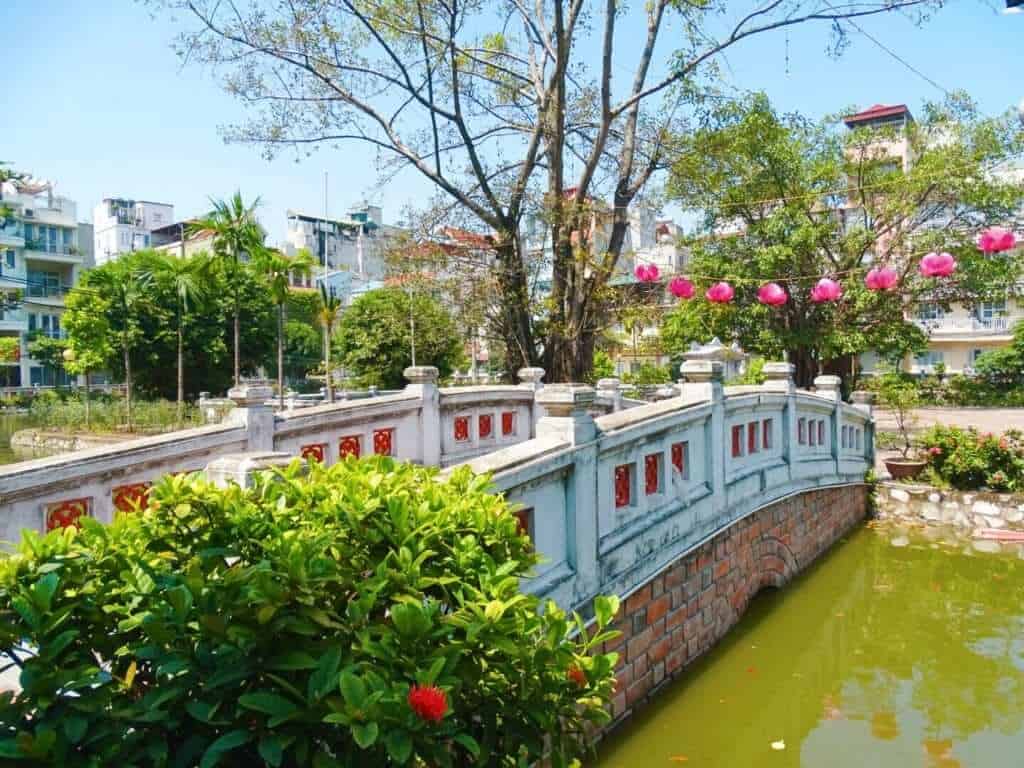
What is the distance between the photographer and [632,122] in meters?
11.2

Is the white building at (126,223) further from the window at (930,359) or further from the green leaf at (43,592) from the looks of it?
the green leaf at (43,592)

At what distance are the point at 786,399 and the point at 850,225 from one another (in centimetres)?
1210

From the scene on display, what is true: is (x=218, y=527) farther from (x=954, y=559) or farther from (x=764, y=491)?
(x=954, y=559)

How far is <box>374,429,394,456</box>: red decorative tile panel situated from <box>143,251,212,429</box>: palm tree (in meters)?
14.9

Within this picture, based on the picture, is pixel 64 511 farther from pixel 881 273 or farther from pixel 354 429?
pixel 881 273

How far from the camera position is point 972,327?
33.1 meters

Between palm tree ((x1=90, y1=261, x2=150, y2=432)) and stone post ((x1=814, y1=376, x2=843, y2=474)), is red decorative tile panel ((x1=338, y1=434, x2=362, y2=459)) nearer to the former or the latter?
stone post ((x1=814, y1=376, x2=843, y2=474))

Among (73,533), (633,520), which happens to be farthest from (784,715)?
(73,533)

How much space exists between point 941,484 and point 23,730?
1185 centimetres

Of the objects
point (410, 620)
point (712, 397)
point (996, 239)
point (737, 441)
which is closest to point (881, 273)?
point (996, 239)

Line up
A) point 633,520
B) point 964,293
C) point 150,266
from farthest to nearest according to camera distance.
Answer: point 150,266 < point 964,293 < point 633,520

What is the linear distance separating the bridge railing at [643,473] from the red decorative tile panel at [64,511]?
2641 mm

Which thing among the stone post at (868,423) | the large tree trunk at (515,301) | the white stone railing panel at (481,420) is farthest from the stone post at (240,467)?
the stone post at (868,423)

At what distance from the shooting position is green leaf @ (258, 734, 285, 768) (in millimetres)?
1708
